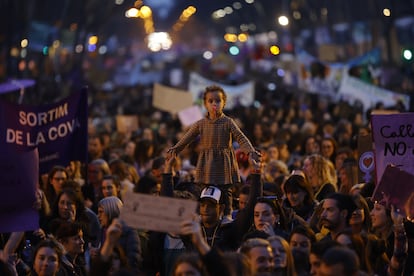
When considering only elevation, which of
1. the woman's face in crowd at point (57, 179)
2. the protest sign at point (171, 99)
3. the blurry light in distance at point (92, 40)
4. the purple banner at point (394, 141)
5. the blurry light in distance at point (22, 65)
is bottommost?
the woman's face in crowd at point (57, 179)

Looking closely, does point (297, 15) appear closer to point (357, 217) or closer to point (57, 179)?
point (57, 179)

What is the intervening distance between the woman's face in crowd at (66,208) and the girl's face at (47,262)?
2494 mm

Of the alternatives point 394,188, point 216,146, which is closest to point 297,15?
point 216,146

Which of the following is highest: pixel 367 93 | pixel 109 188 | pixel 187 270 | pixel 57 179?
pixel 367 93

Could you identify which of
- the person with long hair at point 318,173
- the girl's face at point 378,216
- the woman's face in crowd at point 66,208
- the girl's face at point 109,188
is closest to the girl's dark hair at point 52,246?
the woman's face in crowd at point 66,208

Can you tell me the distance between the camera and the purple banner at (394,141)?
1327cm

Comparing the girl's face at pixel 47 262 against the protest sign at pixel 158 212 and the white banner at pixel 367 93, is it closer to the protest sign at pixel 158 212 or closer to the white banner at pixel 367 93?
the protest sign at pixel 158 212

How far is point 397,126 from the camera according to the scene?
44.4 feet

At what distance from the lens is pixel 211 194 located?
41.1 ft

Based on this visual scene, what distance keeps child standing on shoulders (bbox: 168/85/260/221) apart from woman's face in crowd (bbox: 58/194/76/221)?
117 centimetres

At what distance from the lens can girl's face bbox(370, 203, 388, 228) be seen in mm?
12586

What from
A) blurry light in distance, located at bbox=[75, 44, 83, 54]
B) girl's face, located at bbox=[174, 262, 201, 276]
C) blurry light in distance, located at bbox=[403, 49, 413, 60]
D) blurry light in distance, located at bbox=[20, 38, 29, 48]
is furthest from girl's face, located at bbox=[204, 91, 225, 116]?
blurry light in distance, located at bbox=[75, 44, 83, 54]

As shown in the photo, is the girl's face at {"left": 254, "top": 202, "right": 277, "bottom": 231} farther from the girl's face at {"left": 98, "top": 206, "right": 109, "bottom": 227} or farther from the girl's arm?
the girl's face at {"left": 98, "top": 206, "right": 109, "bottom": 227}

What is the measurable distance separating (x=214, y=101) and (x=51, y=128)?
374cm
